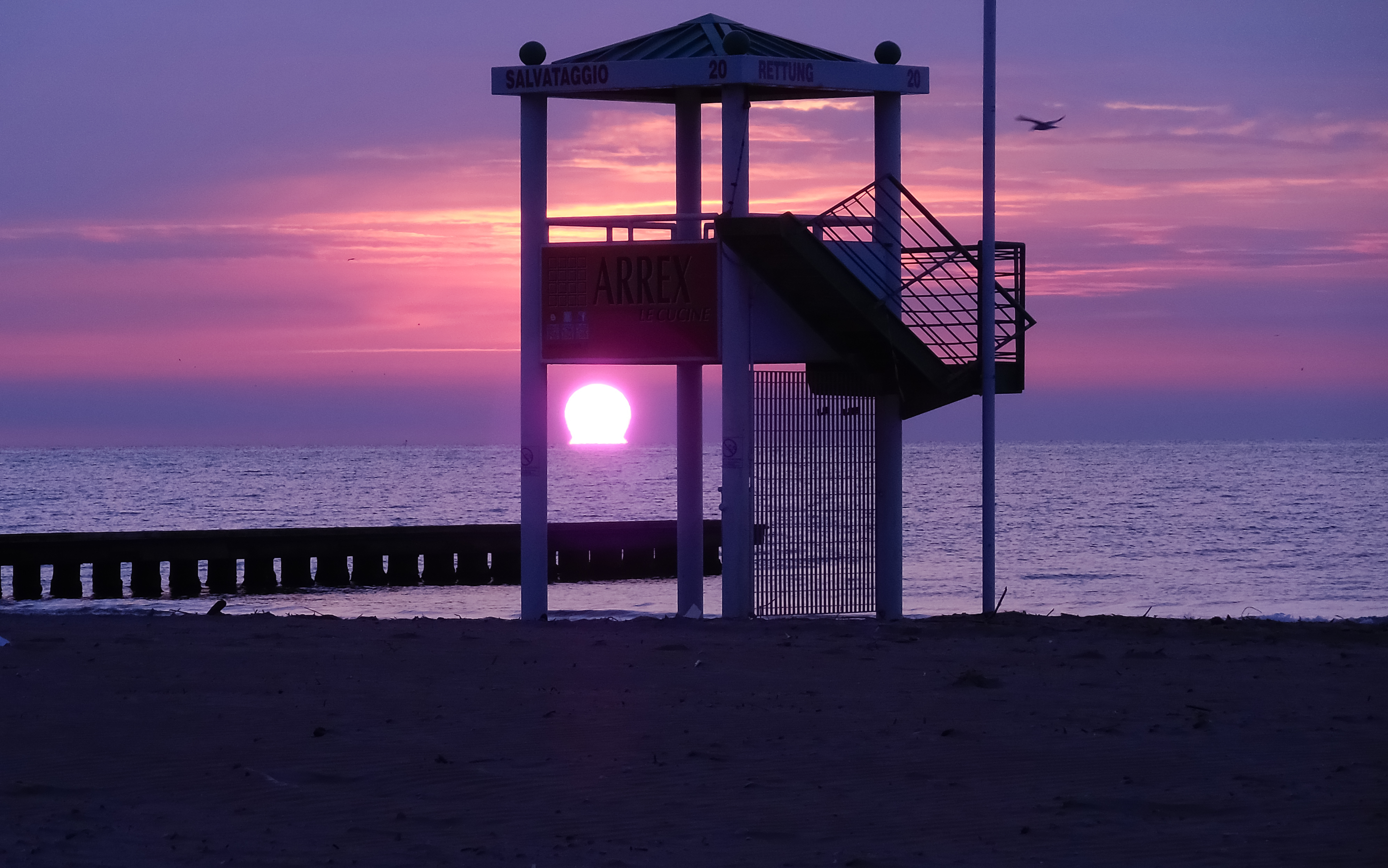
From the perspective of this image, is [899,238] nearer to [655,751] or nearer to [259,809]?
[655,751]

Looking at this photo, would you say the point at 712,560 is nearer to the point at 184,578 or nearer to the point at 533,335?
the point at 184,578

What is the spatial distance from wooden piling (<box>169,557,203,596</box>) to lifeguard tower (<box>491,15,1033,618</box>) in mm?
17353

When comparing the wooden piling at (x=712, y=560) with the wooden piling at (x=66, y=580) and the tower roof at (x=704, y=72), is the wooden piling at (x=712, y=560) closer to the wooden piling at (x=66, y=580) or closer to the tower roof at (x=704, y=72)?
the wooden piling at (x=66, y=580)

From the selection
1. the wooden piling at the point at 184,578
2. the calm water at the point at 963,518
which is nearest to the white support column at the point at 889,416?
the calm water at the point at 963,518

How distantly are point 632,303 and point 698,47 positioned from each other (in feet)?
11.5

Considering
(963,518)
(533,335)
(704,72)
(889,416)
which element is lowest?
(963,518)

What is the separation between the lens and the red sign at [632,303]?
18.5m

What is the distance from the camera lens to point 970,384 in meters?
18.8

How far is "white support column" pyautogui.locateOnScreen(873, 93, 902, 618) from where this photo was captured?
1911cm

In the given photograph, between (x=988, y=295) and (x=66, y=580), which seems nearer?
(x=988, y=295)

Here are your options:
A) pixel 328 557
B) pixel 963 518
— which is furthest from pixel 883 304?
pixel 963 518

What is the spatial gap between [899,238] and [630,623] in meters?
6.13

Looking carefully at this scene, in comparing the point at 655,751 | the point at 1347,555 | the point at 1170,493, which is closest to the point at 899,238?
the point at 655,751

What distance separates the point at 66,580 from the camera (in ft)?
111
